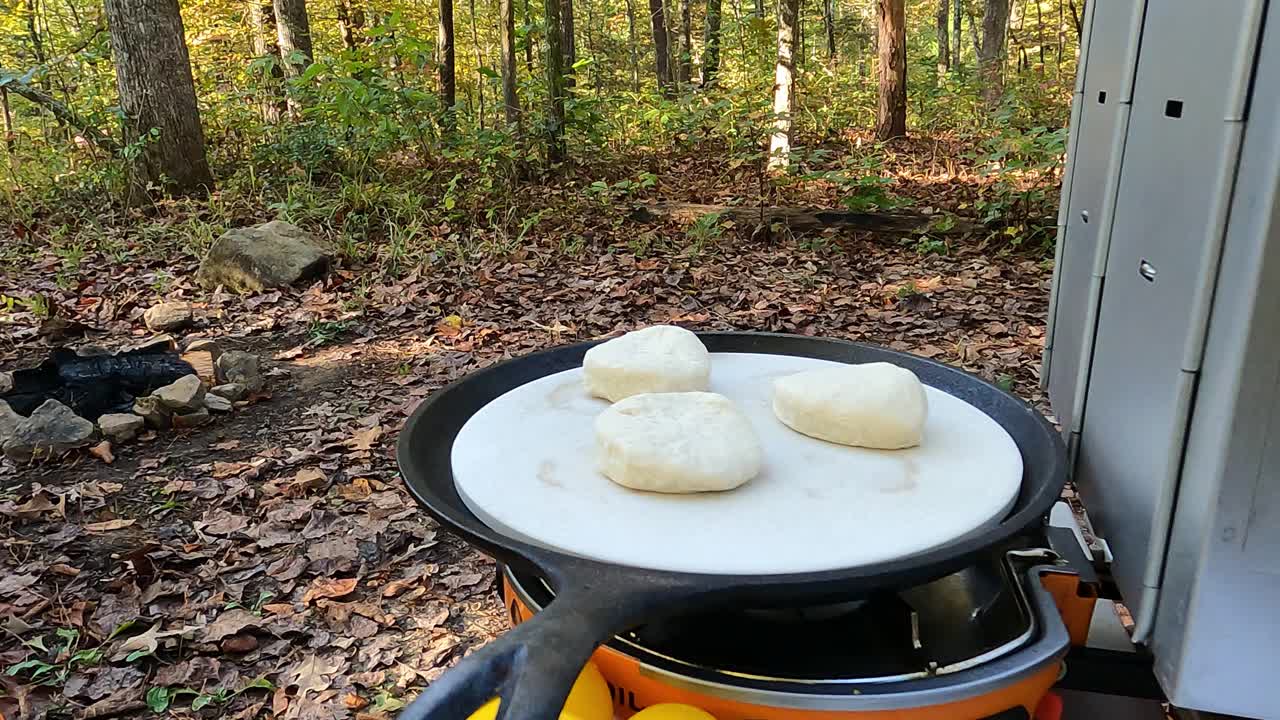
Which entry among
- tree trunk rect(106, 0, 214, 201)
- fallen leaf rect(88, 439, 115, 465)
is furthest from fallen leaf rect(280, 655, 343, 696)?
tree trunk rect(106, 0, 214, 201)

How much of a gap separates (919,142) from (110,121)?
691 cm

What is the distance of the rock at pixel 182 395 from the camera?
3.25 metres

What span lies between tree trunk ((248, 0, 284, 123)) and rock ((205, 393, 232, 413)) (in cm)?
421

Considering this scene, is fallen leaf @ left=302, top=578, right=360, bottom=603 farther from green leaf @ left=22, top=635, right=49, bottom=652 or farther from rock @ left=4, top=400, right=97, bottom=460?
rock @ left=4, top=400, right=97, bottom=460

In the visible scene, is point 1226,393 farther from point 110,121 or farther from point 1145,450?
point 110,121

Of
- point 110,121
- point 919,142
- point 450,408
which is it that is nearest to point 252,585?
point 450,408

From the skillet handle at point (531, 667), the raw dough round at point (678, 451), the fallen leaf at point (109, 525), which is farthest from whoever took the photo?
the fallen leaf at point (109, 525)

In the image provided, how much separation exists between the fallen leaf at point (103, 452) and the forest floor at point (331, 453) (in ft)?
0.14

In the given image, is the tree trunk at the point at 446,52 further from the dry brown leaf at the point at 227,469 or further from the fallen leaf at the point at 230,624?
the fallen leaf at the point at 230,624

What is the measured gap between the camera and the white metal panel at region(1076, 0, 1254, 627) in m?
0.98

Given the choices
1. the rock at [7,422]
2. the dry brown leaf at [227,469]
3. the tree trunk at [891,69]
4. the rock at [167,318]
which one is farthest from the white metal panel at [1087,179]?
the tree trunk at [891,69]

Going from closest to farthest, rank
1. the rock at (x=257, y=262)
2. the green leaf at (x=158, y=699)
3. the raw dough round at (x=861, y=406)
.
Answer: the raw dough round at (x=861, y=406) < the green leaf at (x=158, y=699) < the rock at (x=257, y=262)

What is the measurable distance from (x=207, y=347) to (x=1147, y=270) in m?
3.87

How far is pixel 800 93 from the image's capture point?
8.73 meters
